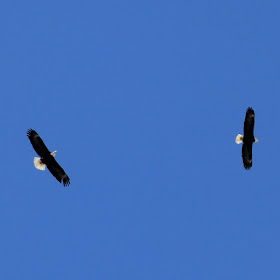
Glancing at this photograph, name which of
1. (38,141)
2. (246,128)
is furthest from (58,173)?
(246,128)

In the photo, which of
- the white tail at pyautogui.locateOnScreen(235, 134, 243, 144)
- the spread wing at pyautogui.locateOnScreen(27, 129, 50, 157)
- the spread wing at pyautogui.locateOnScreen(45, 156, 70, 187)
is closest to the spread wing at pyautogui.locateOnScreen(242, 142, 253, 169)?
the white tail at pyautogui.locateOnScreen(235, 134, 243, 144)

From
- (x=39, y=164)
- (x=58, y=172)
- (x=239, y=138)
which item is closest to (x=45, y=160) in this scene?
(x=39, y=164)

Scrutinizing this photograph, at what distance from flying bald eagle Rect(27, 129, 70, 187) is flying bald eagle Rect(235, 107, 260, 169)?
Result: 264 inches

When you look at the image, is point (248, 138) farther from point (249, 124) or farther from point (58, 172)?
point (58, 172)

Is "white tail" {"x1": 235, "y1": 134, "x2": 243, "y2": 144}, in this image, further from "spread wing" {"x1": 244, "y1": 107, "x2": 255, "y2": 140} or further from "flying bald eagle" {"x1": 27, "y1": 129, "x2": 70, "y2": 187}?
"flying bald eagle" {"x1": 27, "y1": 129, "x2": 70, "y2": 187}

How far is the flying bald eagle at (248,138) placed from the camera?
30984 millimetres

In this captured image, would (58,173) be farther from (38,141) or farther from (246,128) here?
(246,128)

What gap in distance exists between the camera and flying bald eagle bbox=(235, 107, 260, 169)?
31.0 m

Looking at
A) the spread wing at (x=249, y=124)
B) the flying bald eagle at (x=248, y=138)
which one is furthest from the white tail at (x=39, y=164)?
the spread wing at (x=249, y=124)

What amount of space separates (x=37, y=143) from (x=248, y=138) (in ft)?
Result: 26.3

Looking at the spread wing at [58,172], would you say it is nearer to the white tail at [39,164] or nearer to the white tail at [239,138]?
the white tail at [39,164]

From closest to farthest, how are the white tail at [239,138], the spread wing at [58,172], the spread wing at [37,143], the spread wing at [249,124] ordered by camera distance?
1. the spread wing at [37,143]
2. the spread wing at [58,172]
3. the spread wing at [249,124]
4. the white tail at [239,138]

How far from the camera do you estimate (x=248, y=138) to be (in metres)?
31.6

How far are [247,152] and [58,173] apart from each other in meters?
7.30
